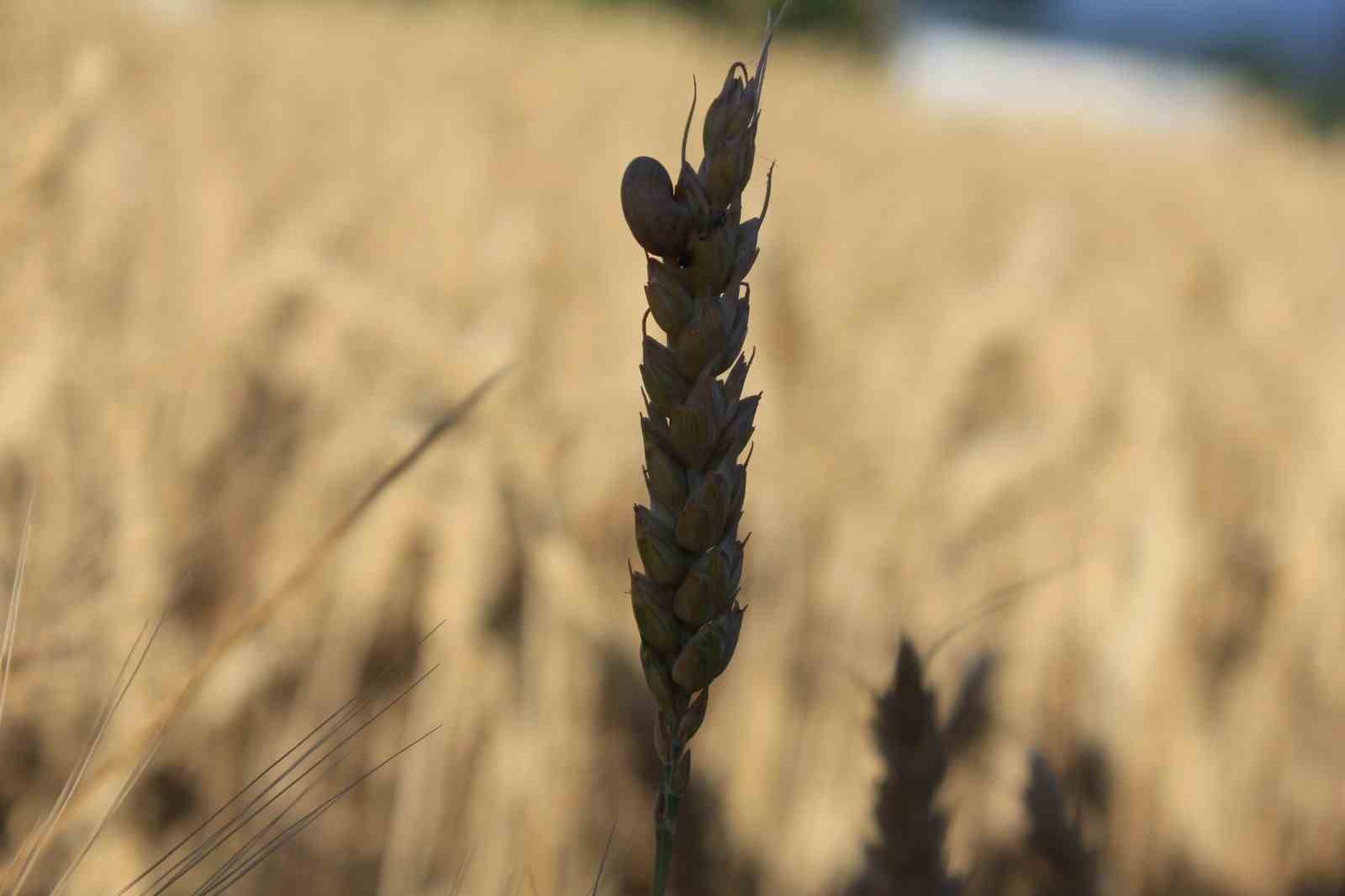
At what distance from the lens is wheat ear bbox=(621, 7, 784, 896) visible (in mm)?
267

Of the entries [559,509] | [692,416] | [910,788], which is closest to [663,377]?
[692,416]

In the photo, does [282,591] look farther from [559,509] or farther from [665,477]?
[559,509]

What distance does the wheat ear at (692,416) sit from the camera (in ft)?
0.88

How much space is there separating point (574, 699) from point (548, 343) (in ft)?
1.89

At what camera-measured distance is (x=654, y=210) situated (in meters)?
0.27

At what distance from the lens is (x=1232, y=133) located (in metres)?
6.18

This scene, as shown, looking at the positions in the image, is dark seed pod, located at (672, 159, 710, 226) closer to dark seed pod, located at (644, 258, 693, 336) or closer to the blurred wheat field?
dark seed pod, located at (644, 258, 693, 336)

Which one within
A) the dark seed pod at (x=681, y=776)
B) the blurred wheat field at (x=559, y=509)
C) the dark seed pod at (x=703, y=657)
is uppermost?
the dark seed pod at (x=703, y=657)

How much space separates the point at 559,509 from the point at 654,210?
0.64 meters

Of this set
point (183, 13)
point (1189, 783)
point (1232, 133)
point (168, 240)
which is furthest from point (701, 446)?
point (1232, 133)

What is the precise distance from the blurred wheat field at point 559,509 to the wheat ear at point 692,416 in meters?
0.15

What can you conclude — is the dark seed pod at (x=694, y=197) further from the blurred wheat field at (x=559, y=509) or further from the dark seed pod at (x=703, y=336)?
the blurred wheat field at (x=559, y=509)

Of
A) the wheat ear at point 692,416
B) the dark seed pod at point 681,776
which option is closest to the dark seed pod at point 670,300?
the wheat ear at point 692,416

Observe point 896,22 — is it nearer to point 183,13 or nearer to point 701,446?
point 183,13
